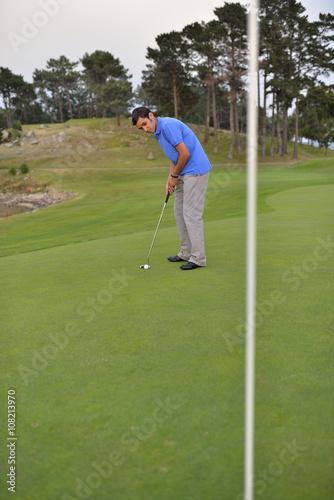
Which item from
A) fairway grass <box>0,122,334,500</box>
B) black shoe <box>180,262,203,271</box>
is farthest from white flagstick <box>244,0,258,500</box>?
black shoe <box>180,262,203,271</box>

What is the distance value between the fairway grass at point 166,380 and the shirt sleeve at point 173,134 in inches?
56.9

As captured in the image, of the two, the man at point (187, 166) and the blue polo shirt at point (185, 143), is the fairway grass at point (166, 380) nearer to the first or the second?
the man at point (187, 166)

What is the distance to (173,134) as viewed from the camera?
191 inches

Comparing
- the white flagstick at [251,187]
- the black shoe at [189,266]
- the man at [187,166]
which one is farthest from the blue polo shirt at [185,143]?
the white flagstick at [251,187]

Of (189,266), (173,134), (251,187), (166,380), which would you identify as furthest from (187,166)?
(251,187)

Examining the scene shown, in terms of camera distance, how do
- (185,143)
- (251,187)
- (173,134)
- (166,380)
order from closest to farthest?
(251,187) < (166,380) < (173,134) < (185,143)

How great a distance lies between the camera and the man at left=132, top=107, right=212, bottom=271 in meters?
4.89

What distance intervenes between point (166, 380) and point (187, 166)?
3364 mm

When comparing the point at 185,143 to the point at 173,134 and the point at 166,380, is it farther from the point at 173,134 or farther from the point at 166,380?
the point at 166,380

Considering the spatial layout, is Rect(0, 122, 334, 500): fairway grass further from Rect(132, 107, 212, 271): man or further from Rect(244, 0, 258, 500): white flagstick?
Rect(244, 0, 258, 500): white flagstick

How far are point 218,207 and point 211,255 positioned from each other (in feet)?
31.3

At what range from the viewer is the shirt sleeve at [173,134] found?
4.85 metres

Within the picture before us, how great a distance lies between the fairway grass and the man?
14.3 inches

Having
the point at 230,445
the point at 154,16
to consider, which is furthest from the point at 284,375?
the point at 154,16
